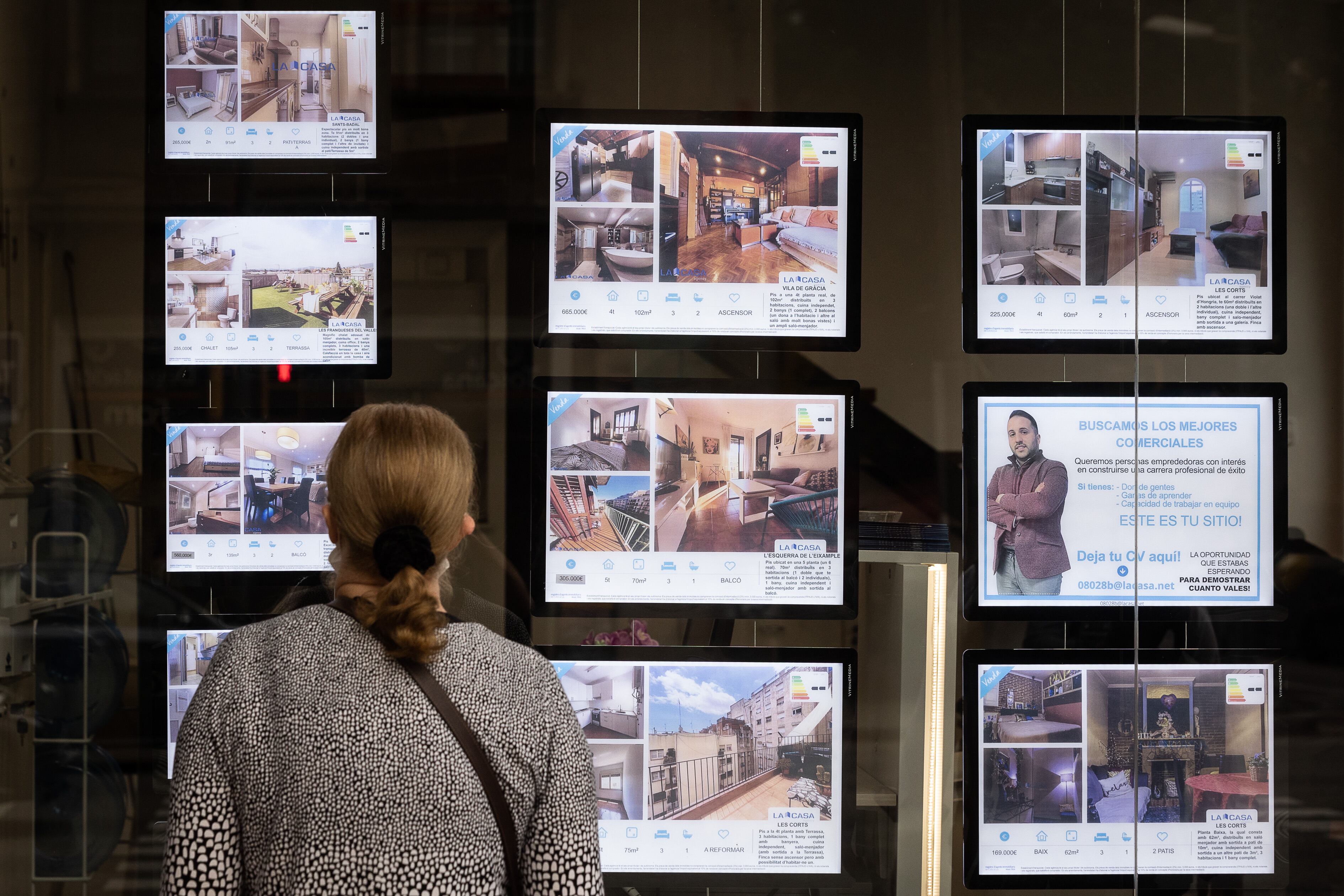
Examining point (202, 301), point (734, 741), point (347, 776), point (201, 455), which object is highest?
point (202, 301)

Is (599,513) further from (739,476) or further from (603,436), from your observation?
(739,476)

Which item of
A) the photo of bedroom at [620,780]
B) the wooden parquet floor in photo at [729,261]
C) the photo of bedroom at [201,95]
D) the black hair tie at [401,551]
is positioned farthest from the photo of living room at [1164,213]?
the photo of bedroom at [201,95]

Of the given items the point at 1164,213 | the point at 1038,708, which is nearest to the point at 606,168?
the point at 1164,213

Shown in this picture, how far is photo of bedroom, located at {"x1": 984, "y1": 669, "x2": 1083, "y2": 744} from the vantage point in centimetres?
229

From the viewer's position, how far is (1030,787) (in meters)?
2.29

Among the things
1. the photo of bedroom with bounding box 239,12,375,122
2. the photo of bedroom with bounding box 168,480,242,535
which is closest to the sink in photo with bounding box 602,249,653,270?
the photo of bedroom with bounding box 239,12,375,122

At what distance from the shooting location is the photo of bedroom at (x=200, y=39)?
7.11ft

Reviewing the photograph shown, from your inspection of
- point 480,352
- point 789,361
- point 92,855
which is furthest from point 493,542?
point 92,855

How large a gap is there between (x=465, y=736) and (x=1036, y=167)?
1765 millimetres

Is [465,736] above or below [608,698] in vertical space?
above

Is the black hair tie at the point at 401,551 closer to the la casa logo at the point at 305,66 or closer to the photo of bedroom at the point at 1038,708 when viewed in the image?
the la casa logo at the point at 305,66

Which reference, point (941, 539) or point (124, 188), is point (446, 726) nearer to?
point (941, 539)

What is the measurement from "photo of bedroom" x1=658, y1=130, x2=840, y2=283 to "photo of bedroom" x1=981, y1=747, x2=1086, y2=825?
1.14 meters

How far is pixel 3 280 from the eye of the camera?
2.18 m
